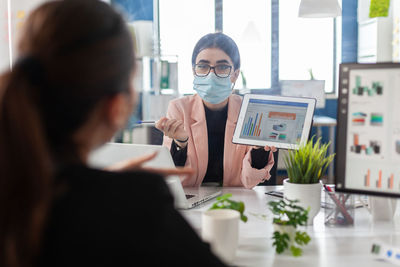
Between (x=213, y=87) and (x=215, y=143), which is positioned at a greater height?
(x=213, y=87)

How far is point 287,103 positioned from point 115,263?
1.12m

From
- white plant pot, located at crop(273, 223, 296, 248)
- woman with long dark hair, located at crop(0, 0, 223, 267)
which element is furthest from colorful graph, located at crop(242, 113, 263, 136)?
woman with long dark hair, located at crop(0, 0, 223, 267)

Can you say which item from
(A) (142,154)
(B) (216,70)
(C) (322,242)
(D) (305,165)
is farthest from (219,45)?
(C) (322,242)

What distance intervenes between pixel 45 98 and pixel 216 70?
157 centimetres

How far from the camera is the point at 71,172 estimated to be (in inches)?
23.0

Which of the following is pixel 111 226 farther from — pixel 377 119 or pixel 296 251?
pixel 377 119

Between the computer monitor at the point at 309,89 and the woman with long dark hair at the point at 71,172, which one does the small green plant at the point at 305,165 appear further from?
the computer monitor at the point at 309,89

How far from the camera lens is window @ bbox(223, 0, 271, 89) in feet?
18.3

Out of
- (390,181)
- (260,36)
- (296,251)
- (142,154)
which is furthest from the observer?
(260,36)

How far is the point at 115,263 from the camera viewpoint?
A: 56 centimetres

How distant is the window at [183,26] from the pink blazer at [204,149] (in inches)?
133

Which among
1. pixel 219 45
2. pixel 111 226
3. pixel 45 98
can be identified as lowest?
pixel 111 226

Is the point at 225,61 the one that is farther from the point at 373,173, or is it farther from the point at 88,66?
the point at 88,66

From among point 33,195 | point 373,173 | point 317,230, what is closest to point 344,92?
point 373,173
